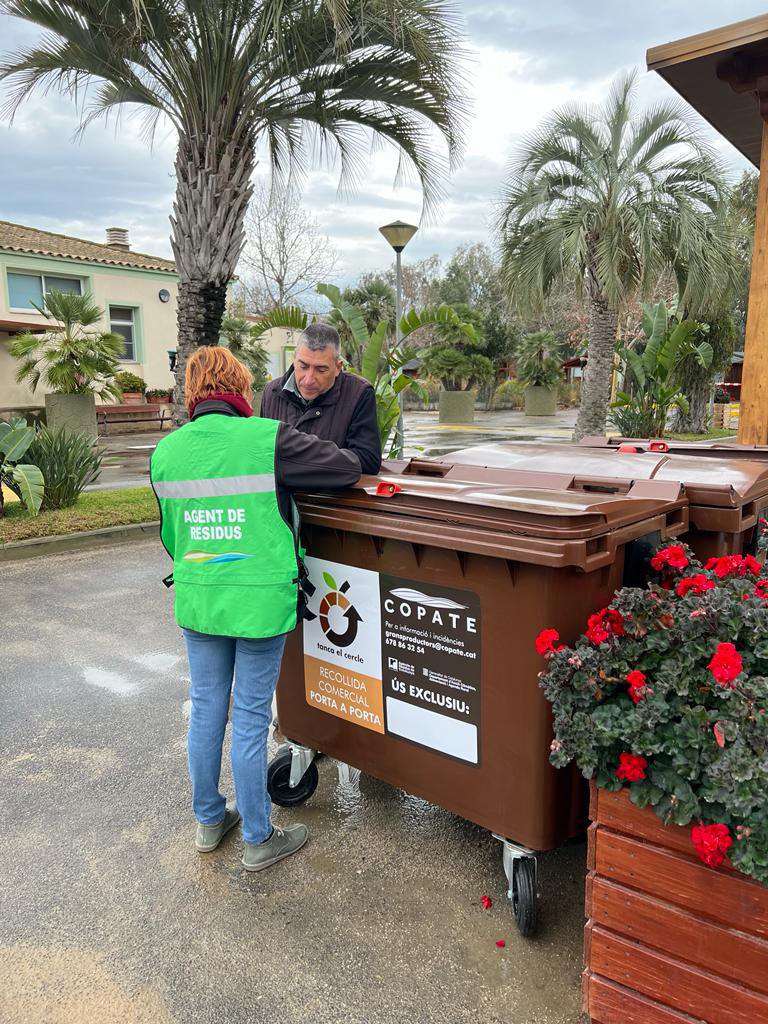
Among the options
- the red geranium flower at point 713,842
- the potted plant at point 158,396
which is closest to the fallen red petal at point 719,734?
the red geranium flower at point 713,842

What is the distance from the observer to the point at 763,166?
473 centimetres

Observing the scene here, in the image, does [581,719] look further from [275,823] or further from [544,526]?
[275,823]

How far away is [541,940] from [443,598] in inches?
44.7

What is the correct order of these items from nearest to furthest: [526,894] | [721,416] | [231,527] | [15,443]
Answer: [526,894], [231,527], [15,443], [721,416]

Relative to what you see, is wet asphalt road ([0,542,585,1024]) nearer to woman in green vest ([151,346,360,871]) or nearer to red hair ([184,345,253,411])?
woman in green vest ([151,346,360,871])

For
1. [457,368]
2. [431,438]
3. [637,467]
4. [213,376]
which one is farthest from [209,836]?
[457,368]

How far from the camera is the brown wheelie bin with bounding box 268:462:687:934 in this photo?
2.18 meters

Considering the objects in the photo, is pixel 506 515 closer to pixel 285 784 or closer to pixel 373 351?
pixel 285 784

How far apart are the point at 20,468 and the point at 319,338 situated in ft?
19.6

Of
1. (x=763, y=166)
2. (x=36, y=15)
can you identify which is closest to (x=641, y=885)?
(x=763, y=166)

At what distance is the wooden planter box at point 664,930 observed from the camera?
1.65m

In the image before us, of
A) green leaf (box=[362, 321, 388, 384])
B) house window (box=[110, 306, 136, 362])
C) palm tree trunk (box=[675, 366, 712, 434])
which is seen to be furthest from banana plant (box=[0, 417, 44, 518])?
house window (box=[110, 306, 136, 362])

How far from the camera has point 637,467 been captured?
10.8 ft

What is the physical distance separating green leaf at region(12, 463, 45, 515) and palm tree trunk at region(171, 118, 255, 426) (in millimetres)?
1844
